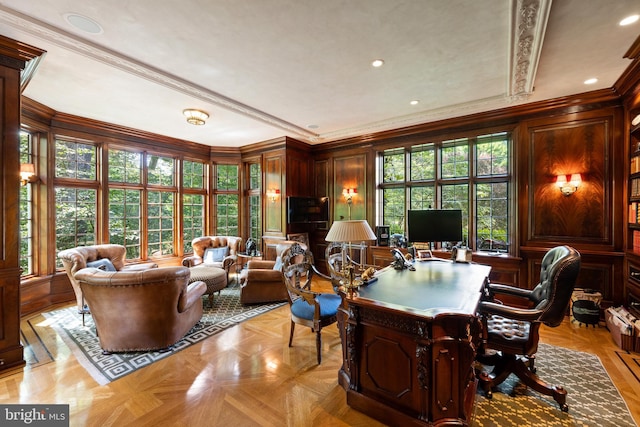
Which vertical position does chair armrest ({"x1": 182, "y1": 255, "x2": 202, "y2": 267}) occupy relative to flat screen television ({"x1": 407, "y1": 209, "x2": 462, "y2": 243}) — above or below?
below

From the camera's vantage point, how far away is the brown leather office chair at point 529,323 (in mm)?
1866

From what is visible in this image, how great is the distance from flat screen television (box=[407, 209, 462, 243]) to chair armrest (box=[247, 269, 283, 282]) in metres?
2.06

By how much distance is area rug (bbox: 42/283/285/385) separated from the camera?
8.24 ft

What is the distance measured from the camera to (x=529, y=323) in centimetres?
204

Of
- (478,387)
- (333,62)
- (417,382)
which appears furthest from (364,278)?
(333,62)

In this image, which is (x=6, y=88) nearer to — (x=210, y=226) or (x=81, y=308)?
(x=81, y=308)

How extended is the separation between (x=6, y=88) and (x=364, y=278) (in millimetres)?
3787

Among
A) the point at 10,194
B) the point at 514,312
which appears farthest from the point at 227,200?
the point at 514,312

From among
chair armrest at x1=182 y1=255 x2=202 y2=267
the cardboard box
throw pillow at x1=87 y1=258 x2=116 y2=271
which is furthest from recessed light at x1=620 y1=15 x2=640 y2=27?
chair armrest at x1=182 y1=255 x2=202 y2=267

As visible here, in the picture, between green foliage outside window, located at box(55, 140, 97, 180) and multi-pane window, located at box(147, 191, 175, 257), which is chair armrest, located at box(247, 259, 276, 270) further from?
green foliage outside window, located at box(55, 140, 97, 180)

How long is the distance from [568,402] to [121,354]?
4027 millimetres

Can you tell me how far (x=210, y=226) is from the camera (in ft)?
21.0

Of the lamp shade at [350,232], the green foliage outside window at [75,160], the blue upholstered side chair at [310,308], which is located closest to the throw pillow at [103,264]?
the green foliage outside window at [75,160]

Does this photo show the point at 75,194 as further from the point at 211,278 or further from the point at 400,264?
the point at 400,264
